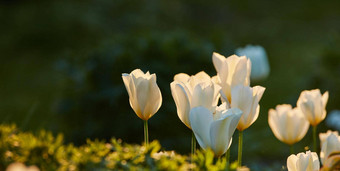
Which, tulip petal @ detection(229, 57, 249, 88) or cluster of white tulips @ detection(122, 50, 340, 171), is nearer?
cluster of white tulips @ detection(122, 50, 340, 171)

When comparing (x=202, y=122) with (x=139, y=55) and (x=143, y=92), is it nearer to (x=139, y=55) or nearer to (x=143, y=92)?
(x=143, y=92)

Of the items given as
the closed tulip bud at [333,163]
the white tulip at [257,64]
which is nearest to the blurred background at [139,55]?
the white tulip at [257,64]

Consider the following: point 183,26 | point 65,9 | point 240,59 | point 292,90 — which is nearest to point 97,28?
point 65,9

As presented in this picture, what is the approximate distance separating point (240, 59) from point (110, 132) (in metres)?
2.18

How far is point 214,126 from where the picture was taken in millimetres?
1142

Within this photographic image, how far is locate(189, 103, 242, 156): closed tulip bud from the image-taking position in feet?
3.71

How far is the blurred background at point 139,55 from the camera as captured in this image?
11.4ft

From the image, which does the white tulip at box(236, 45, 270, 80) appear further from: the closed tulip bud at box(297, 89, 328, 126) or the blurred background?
the closed tulip bud at box(297, 89, 328, 126)

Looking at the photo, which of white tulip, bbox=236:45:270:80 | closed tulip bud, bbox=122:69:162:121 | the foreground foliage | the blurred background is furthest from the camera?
white tulip, bbox=236:45:270:80

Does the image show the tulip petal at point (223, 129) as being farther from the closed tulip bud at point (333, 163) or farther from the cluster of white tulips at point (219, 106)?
the closed tulip bud at point (333, 163)

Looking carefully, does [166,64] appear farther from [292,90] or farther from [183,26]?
[183,26]

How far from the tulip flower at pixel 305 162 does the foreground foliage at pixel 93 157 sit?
0.24 m

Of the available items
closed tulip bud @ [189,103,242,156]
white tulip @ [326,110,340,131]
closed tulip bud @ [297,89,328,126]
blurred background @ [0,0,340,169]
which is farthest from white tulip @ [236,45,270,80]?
closed tulip bud @ [189,103,242,156]

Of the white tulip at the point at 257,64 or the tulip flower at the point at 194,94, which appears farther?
the white tulip at the point at 257,64
